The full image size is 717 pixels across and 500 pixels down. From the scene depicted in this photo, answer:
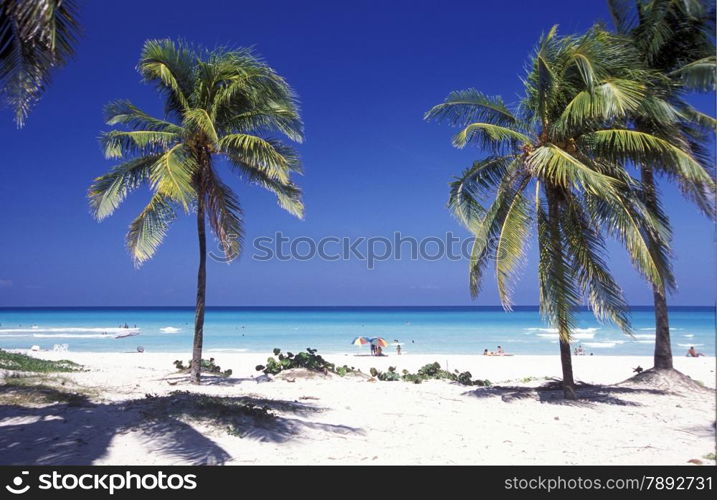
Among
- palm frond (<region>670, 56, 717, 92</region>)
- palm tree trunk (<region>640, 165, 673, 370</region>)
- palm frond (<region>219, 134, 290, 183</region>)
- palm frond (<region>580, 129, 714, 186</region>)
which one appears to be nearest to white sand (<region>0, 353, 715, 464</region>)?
palm tree trunk (<region>640, 165, 673, 370</region>)

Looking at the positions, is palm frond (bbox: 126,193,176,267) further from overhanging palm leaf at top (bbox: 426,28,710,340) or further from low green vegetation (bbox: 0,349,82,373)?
overhanging palm leaf at top (bbox: 426,28,710,340)

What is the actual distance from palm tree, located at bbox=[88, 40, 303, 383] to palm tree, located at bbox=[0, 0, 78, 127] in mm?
4445

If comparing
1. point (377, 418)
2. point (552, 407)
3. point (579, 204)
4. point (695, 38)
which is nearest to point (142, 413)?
point (377, 418)

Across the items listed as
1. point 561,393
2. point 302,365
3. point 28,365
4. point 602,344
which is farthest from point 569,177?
point 602,344

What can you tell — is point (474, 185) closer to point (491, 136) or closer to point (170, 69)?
point (491, 136)

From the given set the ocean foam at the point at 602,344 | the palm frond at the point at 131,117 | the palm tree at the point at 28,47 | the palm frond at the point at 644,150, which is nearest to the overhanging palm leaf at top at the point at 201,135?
the palm frond at the point at 131,117

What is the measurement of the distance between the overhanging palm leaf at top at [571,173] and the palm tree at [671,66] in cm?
69

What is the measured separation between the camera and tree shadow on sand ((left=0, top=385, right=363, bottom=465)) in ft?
16.2

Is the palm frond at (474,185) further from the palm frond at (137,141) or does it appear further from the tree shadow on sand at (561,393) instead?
the palm frond at (137,141)

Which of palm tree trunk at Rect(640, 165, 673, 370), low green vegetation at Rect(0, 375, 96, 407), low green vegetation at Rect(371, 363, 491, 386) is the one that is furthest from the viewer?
low green vegetation at Rect(371, 363, 491, 386)

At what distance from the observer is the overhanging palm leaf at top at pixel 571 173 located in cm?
817

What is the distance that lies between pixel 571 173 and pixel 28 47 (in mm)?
8021

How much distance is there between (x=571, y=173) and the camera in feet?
26.5
